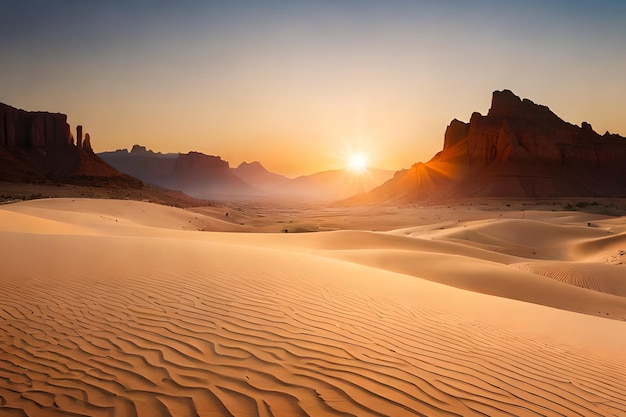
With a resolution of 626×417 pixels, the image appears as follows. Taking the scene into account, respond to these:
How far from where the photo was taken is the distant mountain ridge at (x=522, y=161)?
66562mm

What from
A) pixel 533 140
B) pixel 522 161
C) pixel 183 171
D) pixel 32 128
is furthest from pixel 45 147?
pixel 183 171

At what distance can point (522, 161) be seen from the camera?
6944 centimetres

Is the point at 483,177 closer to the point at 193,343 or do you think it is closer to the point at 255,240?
the point at 255,240

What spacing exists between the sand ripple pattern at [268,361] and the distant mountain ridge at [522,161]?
67288mm

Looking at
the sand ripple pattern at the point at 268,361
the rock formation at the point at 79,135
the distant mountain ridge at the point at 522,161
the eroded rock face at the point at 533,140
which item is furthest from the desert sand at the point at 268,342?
the rock formation at the point at 79,135

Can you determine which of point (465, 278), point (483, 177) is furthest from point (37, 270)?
point (483, 177)

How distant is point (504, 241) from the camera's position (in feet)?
74.1

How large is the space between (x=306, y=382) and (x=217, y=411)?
74 centimetres

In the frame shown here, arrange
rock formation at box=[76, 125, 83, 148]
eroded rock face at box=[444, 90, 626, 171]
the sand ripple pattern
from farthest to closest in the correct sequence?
rock formation at box=[76, 125, 83, 148]
eroded rock face at box=[444, 90, 626, 171]
the sand ripple pattern

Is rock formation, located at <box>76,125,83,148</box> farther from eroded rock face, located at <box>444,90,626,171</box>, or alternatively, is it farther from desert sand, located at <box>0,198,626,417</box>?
eroded rock face, located at <box>444,90,626,171</box>

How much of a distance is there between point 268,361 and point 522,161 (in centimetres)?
7795

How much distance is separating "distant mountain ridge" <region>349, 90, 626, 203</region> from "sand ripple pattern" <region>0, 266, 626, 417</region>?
67288mm

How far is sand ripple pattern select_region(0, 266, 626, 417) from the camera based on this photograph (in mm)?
2807

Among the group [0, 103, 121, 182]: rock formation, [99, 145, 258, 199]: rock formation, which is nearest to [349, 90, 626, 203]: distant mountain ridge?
[0, 103, 121, 182]: rock formation
